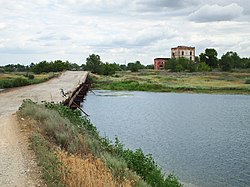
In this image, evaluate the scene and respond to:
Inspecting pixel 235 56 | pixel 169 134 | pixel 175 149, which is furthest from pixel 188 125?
pixel 235 56

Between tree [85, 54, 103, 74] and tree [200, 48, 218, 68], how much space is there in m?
46.3

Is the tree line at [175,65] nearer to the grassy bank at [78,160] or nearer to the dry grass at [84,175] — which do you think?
the grassy bank at [78,160]

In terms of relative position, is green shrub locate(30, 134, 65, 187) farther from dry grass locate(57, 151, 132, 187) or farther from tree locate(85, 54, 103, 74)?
tree locate(85, 54, 103, 74)

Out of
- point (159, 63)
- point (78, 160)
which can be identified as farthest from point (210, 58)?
point (78, 160)

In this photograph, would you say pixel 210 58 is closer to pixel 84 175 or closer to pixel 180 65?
pixel 180 65

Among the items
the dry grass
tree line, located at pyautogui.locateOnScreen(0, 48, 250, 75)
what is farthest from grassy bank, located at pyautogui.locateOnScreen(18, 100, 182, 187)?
tree line, located at pyautogui.locateOnScreen(0, 48, 250, 75)

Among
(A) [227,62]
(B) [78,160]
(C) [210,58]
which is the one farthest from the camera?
(C) [210,58]

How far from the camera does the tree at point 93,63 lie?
11314 centimetres

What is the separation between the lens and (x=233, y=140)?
2256cm

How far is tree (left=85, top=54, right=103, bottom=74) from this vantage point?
113 meters

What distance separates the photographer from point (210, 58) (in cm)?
14312

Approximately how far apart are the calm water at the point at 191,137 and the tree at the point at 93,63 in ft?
240

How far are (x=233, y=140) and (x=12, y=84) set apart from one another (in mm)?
29113

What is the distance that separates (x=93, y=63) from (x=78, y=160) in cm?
10658
